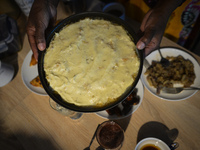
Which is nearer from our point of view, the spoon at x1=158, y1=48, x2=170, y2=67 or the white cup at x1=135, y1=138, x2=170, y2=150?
the white cup at x1=135, y1=138, x2=170, y2=150

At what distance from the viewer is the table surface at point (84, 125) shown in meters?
1.27

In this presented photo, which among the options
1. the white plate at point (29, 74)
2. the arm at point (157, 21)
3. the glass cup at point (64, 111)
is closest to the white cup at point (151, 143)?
the glass cup at point (64, 111)

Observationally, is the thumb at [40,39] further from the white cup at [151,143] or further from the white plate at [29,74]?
the white cup at [151,143]

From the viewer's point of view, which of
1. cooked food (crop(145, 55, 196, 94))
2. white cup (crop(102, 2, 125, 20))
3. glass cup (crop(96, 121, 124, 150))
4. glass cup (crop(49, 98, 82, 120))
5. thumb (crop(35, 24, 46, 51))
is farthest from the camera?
white cup (crop(102, 2, 125, 20))

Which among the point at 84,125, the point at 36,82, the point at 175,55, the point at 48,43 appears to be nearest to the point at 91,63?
the point at 48,43

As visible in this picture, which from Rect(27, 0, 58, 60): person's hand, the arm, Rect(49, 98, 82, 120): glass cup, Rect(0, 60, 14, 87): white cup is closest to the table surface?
Rect(49, 98, 82, 120): glass cup

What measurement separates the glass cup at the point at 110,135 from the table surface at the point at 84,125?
10cm

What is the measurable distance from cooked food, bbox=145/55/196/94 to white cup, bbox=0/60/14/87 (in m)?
1.39

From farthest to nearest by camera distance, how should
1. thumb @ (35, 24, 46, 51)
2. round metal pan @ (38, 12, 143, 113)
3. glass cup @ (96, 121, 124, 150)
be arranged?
1. glass cup @ (96, 121, 124, 150)
2. thumb @ (35, 24, 46, 51)
3. round metal pan @ (38, 12, 143, 113)

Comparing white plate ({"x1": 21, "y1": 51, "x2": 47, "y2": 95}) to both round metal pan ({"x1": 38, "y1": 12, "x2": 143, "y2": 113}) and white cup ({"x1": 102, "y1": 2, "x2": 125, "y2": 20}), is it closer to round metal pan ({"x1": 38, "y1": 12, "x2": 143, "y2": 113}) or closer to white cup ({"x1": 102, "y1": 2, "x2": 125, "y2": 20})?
round metal pan ({"x1": 38, "y1": 12, "x2": 143, "y2": 113})

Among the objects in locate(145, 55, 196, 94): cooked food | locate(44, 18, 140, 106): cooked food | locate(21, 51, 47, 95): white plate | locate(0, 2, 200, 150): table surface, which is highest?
locate(44, 18, 140, 106): cooked food

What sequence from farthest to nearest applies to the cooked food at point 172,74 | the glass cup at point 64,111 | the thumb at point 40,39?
the cooked food at point 172,74 → the glass cup at point 64,111 → the thumb at point 40,39

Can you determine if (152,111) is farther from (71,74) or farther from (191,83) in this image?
(71,74)

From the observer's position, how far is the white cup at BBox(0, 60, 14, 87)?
153 centimetres
